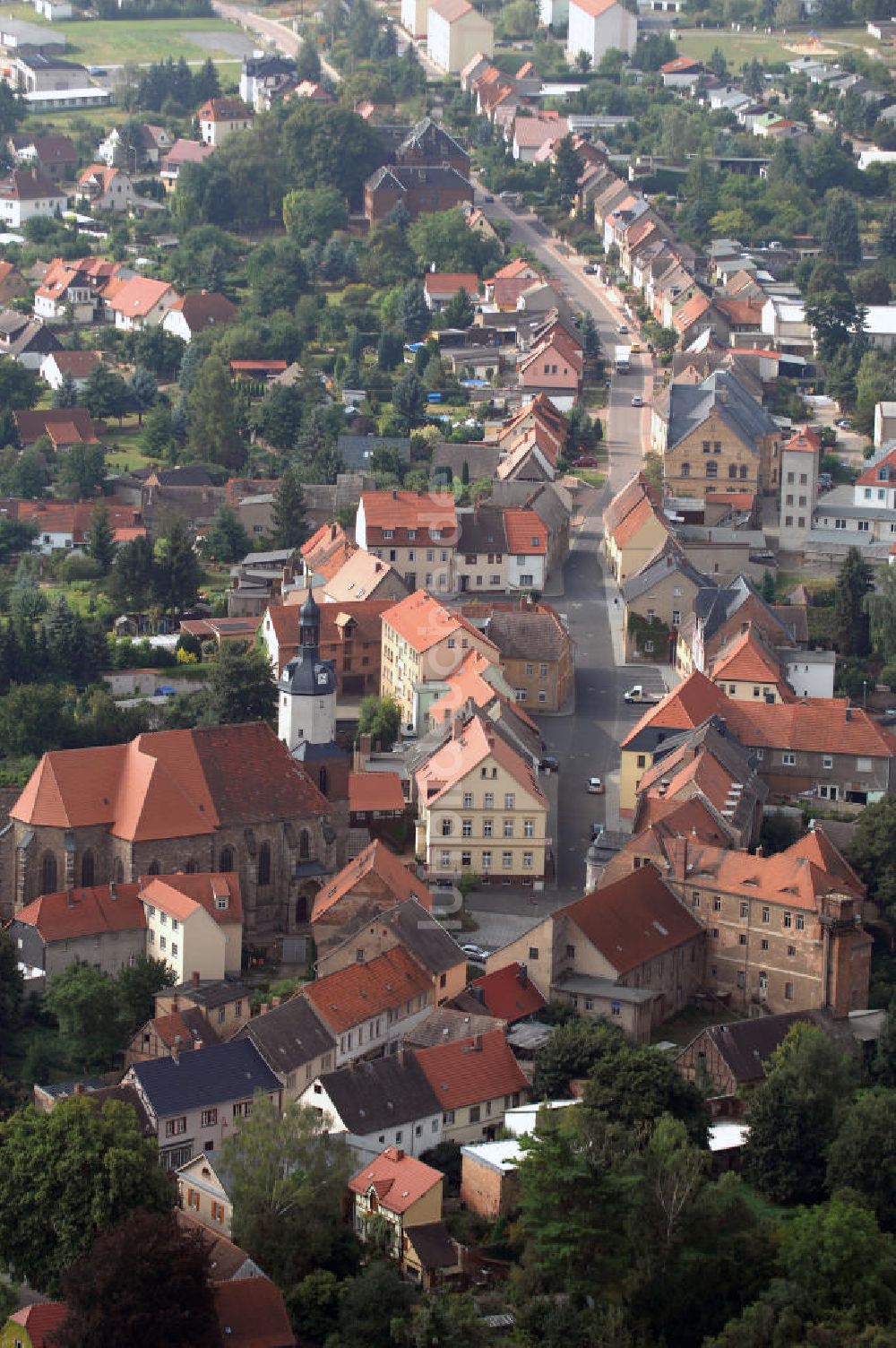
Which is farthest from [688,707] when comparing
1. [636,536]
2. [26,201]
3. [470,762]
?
[26,201]

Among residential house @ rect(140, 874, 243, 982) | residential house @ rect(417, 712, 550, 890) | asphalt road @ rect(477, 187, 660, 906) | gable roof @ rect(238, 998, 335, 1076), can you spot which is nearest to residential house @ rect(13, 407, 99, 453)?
asphalt road @ rect(477, 187, 660, 906)

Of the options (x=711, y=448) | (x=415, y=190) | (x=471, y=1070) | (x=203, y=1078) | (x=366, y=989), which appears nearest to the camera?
(x=203, y=1078)

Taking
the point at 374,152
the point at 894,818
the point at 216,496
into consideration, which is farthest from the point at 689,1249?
the point at 374,152

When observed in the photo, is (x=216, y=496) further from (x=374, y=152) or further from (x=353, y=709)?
(x=374, y=152)

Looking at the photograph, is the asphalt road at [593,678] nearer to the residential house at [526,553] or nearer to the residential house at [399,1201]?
the residential house at [526,553]

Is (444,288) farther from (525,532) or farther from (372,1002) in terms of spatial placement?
(372,1002)

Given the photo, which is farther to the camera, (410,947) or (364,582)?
(364,582)

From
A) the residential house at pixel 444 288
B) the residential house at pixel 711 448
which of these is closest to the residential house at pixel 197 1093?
the residential house at pixel 711 448
